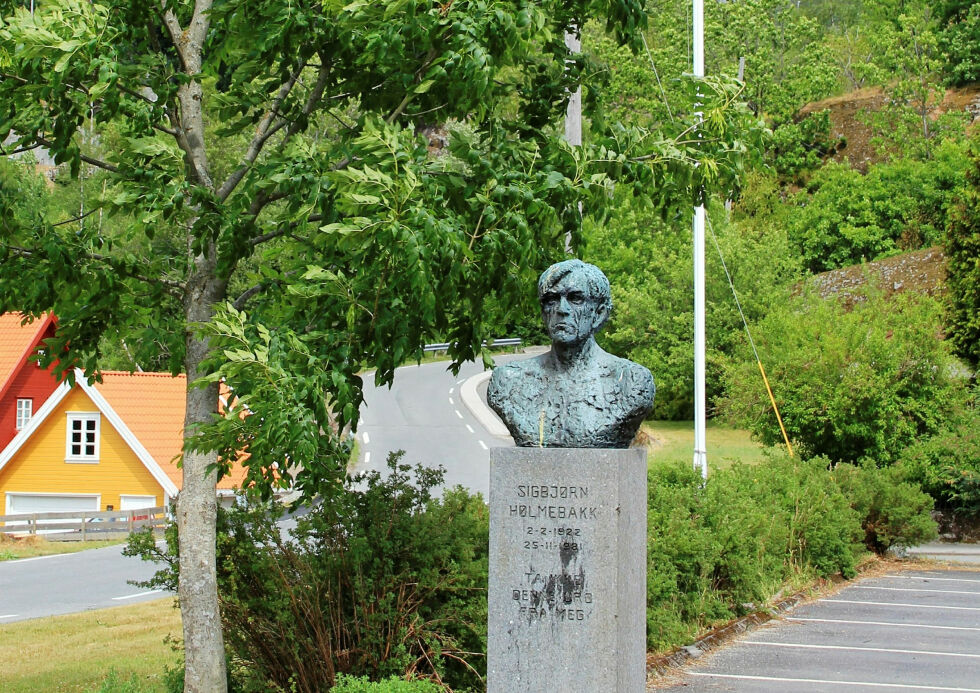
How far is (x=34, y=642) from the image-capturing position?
15133 millimetres

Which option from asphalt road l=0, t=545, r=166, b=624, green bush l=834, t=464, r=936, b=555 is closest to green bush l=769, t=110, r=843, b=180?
green bush l=834, t=464, r=936, b=555

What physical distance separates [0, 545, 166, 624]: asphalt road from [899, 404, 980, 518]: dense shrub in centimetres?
1352

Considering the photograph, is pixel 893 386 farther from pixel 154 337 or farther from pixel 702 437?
pixel 154 337

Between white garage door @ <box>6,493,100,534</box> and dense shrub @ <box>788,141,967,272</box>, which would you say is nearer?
white garage door @ <box>6,493,100,534</box>

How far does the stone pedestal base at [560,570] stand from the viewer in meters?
6.49

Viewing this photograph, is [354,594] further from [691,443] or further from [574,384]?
[691,443]

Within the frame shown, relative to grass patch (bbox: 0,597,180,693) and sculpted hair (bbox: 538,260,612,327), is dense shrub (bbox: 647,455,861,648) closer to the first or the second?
grass patch (bbox: 0,597,180,693)

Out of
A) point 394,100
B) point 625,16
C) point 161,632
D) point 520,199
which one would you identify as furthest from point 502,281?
point 161,632

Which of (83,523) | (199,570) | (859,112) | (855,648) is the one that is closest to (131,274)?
(199,570)

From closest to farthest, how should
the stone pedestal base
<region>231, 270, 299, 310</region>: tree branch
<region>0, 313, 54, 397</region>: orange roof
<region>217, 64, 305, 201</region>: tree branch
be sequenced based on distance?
1. the stone pedestal base
2. <region>231, 270, 299, 310</region>: tree branch
3. <region>217, 64, 305, 201</region>: tree branch
4. <region>0, 313, 54, 397</region>: orange roof

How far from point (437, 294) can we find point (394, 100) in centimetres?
166

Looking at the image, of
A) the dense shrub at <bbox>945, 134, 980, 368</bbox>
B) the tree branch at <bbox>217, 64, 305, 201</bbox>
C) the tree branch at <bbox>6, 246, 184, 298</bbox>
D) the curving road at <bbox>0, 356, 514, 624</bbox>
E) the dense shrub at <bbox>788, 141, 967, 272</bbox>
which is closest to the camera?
the tree branch at <bbox>6, 246, 184, 298</bbox>

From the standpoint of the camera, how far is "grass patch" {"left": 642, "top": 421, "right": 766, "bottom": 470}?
3438 cm

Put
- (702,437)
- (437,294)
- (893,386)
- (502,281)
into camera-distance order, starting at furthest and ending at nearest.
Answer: (893,386), (702,437), (502,281), (437,294)
